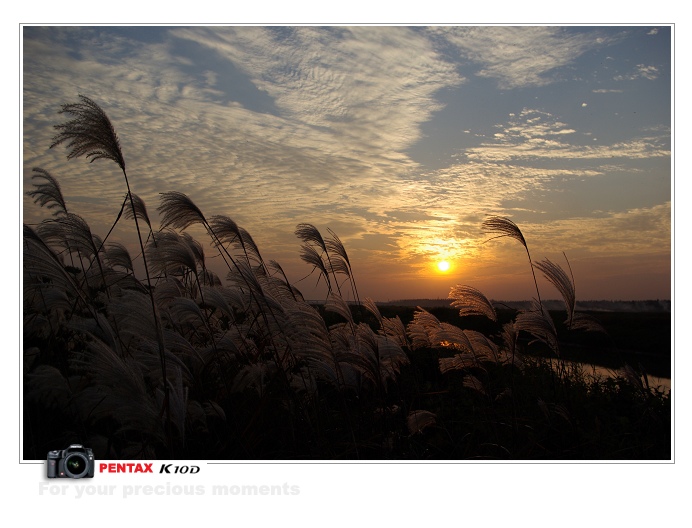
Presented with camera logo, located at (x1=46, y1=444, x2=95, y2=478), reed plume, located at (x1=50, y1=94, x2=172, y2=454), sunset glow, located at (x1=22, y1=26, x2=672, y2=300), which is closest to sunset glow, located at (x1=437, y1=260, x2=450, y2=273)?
sunset glow, located at (x1=22, y1=26, x2=672, y2=300)

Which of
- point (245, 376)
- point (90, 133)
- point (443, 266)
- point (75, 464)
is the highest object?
point (90, 133)

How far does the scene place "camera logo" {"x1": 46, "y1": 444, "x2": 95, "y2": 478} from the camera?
3.08 m

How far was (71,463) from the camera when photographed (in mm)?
3109

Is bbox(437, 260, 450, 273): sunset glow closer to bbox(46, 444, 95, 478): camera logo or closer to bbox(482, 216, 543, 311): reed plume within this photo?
bbox(482, 216, 543, 311): reed plume

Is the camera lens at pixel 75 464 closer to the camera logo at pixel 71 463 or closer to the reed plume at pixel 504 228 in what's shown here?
the camera logo at pixel 71 463

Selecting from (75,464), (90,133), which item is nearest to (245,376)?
(75,464)

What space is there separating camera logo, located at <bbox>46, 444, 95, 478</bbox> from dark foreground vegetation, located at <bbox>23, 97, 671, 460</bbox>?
0.07 metres

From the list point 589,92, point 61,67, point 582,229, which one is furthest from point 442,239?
point 61,67

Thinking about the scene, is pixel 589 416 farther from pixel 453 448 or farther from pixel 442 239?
pixel 442 239

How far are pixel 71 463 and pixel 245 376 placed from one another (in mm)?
1049

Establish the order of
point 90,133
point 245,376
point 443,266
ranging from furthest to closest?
point 443,266, point 245,376, point 90,133

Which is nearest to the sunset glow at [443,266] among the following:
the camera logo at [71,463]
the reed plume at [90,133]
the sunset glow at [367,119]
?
the sunset glow at [367,119]

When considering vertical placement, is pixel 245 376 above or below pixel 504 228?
below

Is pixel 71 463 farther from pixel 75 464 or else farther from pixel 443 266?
pixel 443 266
